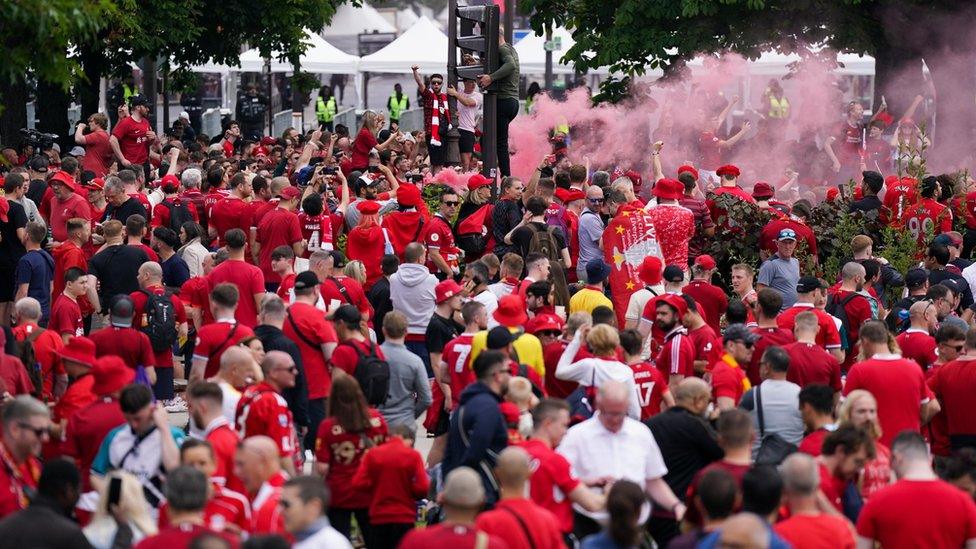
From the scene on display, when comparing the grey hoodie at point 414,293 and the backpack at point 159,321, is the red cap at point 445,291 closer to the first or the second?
the grey hoodie at point 414,293

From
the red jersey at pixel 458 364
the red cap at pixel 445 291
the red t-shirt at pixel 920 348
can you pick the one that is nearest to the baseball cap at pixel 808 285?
the red t-shirt at pixel 920 348

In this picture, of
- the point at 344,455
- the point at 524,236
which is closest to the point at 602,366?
the point at 344,455

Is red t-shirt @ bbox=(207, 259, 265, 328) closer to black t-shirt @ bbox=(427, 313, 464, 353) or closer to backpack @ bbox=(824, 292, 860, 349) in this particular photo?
black t-shirt @ bbox=(427, 313, 464, 353)

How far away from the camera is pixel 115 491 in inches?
289

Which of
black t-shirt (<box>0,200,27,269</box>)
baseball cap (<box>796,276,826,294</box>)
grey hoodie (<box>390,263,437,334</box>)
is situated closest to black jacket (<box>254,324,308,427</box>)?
grey hoodie (<box>390,263,437,334</box>)

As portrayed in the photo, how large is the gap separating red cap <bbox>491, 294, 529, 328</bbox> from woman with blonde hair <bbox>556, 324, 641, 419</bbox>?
34.2 inches

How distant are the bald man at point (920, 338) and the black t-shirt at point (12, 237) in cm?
805

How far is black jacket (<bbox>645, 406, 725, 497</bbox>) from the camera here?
8734mm

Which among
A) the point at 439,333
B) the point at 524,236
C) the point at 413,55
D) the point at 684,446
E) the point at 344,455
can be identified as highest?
the point at 413,55

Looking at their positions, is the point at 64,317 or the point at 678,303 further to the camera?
the point at 64,317

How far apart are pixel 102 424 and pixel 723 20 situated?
15.4 m

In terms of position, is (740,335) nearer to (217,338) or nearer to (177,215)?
(217,338)

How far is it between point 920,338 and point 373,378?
13.4ft

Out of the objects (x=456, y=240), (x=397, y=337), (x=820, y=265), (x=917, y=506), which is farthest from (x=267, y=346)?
(x=820, y=265)
